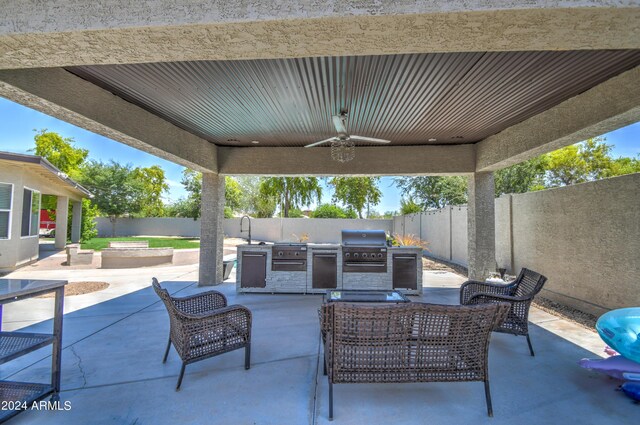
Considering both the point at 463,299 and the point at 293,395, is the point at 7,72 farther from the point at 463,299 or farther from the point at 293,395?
the point at 463,299

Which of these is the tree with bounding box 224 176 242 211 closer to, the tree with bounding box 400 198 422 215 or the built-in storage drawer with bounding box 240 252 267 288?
the tree with bounding box 400 198 422 215

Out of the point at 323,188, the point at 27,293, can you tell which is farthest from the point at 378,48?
the point at 323,188

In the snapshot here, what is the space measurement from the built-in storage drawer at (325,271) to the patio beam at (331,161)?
6.40 feet

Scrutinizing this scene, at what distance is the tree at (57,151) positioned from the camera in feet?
76.7

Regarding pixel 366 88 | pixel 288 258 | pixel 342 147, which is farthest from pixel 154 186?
pixel 366 88

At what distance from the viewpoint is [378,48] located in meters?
2.13

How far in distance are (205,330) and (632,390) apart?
3441 millimetres

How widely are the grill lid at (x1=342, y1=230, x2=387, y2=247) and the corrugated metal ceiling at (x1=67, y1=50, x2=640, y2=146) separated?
1998mm

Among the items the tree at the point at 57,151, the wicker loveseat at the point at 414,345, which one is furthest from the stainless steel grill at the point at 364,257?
the tree at the point at 57,151

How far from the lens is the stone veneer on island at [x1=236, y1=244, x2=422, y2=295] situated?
5969 millimetres

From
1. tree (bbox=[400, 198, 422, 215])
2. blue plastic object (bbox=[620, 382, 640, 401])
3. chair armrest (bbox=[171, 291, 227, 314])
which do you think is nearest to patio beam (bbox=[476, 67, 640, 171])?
blue plastic object (bbox=[620, 382, 640, 401])

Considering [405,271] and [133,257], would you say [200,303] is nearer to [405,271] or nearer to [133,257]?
[405,271]

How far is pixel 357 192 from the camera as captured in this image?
23.2 meters

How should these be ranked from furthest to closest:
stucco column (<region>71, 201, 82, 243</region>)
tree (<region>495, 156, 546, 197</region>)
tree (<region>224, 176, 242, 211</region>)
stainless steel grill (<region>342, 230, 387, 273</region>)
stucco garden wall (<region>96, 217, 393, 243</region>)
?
1. tree (<region>224, 176, 242, 211</region>)
2. stucco garden wall (<region>96, 217, 393, 243</region>)
3. tree (<region>495, 156, 546, 197</region>)
4. stucco column (<region>71, 201, 82, 243</region>)
5. stainless steel grill (<region>342, 230, 387, 273</region>)
